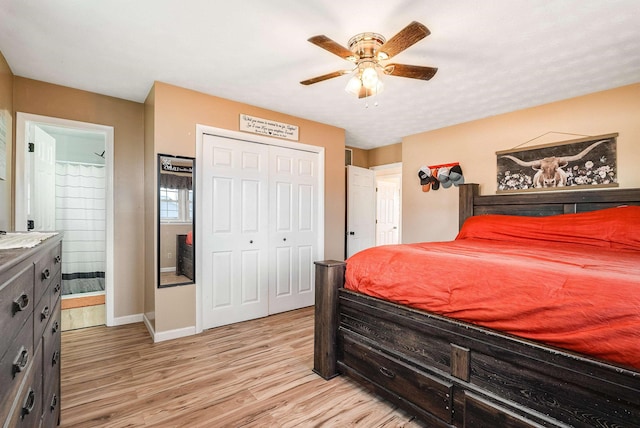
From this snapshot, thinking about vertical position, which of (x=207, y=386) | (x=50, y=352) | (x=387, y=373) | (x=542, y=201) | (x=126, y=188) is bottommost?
(x=207, y=386)

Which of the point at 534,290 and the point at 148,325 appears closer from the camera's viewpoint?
the point at 534,290

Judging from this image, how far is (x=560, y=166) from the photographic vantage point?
3145 millimetres

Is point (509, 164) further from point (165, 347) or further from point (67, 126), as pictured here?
point (67, 126)

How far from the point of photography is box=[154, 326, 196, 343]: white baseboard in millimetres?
2824

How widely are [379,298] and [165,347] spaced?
2.06m

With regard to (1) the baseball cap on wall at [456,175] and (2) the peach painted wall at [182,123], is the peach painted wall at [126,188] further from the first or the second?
(1) the baseball cap on wall at [456,175]

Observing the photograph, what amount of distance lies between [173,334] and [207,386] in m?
1.00

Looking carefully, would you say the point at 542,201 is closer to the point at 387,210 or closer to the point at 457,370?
the point at 457,370

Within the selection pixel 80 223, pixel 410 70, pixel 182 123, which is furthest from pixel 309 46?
pixel 80 223

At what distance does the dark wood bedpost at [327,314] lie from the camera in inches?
84.9

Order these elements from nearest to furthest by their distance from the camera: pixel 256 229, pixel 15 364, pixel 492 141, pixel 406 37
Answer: pixel 15 364, pixel 406 37, pixel 256 229, pixel 492 141

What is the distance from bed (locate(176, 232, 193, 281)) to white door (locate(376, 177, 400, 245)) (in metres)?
3.62

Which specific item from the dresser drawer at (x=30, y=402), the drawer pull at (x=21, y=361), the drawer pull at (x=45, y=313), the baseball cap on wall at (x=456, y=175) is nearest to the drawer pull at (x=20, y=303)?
the drawer pull at (x=21, y=361)

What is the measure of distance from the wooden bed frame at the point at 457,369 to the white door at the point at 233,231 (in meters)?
1.42
